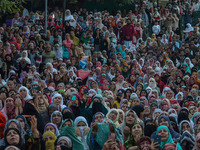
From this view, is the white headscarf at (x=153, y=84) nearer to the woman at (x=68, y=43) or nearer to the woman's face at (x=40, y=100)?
the woman at (x=68, y=43)

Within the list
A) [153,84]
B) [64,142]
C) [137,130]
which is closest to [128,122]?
[137,130]

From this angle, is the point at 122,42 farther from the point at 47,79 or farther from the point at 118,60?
the point at 47,79

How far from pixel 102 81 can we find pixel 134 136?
7.56 m

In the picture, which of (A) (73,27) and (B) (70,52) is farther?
(A) (73,27)

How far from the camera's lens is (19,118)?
9.53 meters

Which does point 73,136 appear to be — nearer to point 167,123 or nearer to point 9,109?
point 167,123

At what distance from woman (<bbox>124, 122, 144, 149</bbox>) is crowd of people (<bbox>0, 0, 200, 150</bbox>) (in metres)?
0.02

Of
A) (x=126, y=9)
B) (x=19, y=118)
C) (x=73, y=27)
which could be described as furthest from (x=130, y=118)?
(x=126, y=9)

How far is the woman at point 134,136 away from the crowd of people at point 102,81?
0.02 metres

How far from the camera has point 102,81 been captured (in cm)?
1680

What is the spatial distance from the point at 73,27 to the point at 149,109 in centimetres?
1002

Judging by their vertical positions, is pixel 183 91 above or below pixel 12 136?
below

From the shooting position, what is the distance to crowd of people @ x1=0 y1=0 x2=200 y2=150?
8969mm

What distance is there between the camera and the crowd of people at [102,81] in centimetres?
897
